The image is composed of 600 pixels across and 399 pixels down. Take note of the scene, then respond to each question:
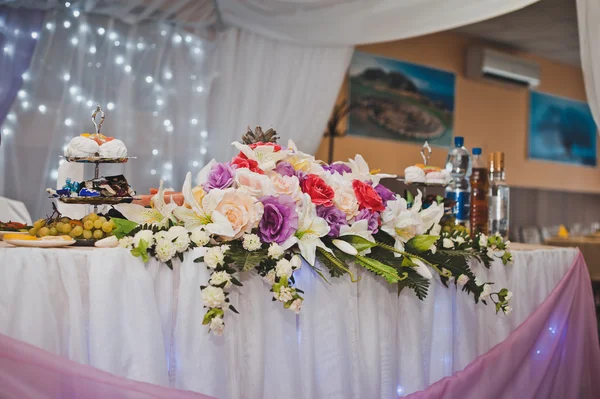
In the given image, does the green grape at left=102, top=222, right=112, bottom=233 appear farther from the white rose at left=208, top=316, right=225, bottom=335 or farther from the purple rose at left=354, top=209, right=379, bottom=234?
the purple rose at left=354, top=209, right=379, bottom=234

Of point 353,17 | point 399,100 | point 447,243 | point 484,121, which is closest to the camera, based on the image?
point 447,243

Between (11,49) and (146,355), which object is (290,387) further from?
(11,49)

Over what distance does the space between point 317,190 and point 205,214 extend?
29cm

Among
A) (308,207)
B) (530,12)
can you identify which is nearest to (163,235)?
(308,207)

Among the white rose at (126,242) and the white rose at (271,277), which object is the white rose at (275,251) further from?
the white rose at (126,242)

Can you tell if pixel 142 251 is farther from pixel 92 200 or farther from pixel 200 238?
pixel 92 200

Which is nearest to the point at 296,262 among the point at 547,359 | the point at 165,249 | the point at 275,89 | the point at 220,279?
the point at 220,279

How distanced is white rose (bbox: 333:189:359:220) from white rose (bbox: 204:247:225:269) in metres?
0.36

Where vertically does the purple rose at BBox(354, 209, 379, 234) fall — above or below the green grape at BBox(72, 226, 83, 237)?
above

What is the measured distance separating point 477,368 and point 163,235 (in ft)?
3.22

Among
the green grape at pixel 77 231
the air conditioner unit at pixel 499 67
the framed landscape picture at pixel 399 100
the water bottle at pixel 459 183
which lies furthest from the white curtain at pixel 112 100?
the air conditioner unit at pixel 499 67

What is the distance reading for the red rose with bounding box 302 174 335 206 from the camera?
1385 mm

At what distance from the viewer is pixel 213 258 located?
3.90 ft

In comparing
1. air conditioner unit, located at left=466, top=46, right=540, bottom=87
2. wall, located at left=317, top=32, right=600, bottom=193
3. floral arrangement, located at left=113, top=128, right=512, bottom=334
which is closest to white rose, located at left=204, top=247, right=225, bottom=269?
floral arrangement, located at left=113, top=128, right=512, bottom=334
